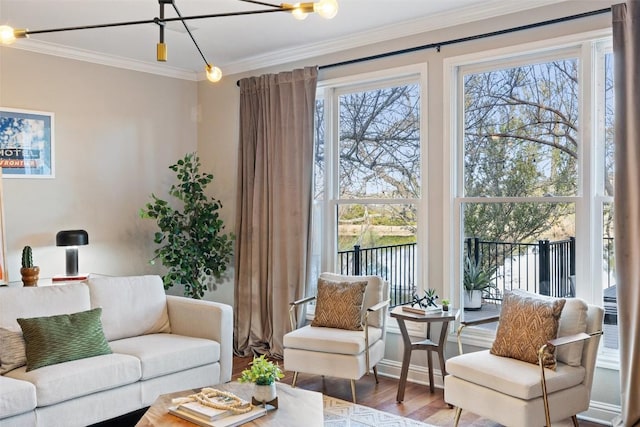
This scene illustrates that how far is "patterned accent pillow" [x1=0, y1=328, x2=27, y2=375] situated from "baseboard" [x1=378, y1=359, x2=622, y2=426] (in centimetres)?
262

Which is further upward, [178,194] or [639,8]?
[639,8]

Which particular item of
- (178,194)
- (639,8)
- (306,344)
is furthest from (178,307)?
(639,8)

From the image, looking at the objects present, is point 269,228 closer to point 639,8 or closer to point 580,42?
point 580,42

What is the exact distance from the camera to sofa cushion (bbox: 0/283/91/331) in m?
3.41

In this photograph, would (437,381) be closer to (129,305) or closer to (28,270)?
(129,305)

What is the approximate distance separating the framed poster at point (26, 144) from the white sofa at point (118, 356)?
1432 mm

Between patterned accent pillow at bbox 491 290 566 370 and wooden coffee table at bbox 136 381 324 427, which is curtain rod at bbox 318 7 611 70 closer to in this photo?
patterned accent pillow at bbox 491 290 566 370

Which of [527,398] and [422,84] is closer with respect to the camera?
[527,398]

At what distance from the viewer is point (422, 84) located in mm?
4320

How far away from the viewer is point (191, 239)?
5.34m

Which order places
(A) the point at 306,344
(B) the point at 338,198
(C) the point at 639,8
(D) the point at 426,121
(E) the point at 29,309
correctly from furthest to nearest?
(B) the point at 338,198, (D) the point at 426,121, (A) the point at 306,344, (E) the point at 29,309, (C) the point at 639,8

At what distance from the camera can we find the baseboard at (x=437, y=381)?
347 centimetres

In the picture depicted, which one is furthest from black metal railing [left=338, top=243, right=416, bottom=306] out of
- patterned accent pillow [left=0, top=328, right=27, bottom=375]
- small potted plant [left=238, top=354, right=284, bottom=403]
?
patterned accent pillow [left=0, top=328, right=27, bottom=375]

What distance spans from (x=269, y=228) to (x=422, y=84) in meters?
1.88
